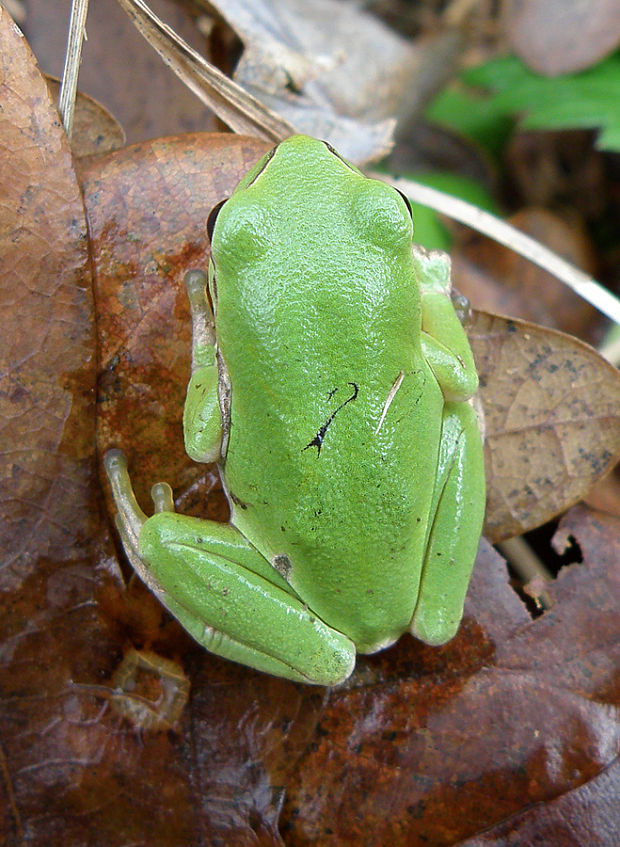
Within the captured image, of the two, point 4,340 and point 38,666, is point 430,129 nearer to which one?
point 4,340

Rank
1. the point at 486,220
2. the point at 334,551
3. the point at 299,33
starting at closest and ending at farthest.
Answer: the point at 334,551 → the point at 486,220 → the point at 299,33

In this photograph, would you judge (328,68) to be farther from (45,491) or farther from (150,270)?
(45,491)

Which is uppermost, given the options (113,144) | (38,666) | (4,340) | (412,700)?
(113,144)

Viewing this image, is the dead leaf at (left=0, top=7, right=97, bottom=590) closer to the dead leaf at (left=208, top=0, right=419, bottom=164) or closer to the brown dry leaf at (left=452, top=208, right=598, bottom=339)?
the dead leaf at (left=208, top=0, right=419, bottom=164)

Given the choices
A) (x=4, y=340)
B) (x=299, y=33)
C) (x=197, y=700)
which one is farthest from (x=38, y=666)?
(x=299, y=33)

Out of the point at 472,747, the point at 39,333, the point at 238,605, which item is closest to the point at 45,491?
the point at 39,333

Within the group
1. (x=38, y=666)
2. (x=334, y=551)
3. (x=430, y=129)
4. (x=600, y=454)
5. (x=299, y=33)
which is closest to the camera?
(x=334, y=551)

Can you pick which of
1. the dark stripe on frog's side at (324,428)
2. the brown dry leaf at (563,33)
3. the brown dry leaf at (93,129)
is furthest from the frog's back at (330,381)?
the brown dry leaf at (563,33)
